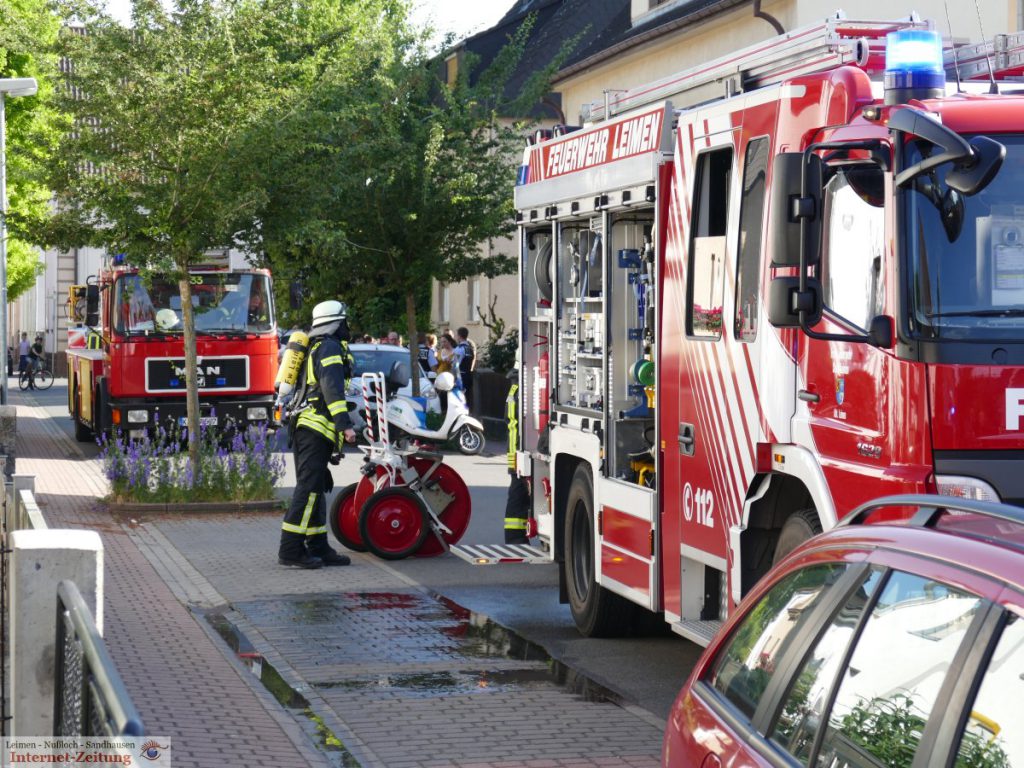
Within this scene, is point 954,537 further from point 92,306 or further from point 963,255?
point 92,306

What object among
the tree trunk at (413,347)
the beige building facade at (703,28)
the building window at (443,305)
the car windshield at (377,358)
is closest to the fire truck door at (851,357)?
the beige building facade at (703,28)

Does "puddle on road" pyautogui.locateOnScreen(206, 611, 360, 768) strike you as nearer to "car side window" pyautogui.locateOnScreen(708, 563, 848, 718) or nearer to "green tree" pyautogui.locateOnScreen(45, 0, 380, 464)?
"car side window" pyautogui.locateOnScreen(708, 563, 848, 718)

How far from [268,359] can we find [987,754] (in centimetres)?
2187

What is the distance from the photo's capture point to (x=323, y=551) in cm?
1302

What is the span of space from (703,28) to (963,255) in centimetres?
2015

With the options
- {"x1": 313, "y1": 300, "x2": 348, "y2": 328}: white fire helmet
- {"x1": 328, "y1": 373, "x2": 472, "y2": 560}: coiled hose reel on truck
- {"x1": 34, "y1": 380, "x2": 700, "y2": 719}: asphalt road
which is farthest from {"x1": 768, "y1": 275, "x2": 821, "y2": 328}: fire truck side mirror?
{"x1": 328, "y1": 373, "x2": 472, "y2": 560}: coiled hose reel on truck

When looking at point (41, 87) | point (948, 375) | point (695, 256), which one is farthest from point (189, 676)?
point (41, 87)

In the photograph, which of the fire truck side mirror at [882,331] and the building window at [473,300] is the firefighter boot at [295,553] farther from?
the building window at [473,300]

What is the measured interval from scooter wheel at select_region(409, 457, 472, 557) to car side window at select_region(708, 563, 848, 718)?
379 inches

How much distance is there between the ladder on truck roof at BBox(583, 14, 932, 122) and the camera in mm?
7234

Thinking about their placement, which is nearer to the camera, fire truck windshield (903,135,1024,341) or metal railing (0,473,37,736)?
fire truck windshield (903,135,1024,341)

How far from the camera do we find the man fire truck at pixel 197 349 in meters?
23.5

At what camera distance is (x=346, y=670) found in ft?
29.9

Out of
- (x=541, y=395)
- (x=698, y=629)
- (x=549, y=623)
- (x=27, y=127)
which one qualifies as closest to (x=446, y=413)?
(x=541, y=395)
